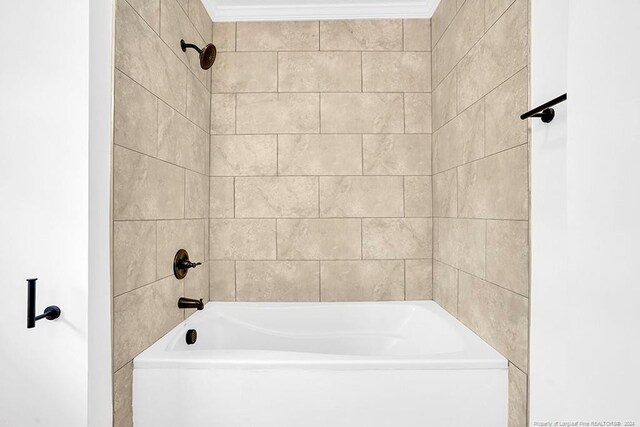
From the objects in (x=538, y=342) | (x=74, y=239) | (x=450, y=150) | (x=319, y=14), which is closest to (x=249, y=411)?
(x=74, y=239)

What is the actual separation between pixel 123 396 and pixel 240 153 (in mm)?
1481

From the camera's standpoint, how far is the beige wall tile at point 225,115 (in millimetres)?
2338

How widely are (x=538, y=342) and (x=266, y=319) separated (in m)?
1.50

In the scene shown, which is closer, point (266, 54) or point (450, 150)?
point (450, 150)

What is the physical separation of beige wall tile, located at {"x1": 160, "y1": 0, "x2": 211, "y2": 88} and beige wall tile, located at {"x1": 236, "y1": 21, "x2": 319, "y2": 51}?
0.36 m

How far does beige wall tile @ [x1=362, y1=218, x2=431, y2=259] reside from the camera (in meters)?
2.33

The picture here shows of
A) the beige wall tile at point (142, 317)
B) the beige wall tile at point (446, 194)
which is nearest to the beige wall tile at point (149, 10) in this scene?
the beige wall tile at point (142, 317)

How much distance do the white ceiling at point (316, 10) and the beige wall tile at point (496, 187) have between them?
120cm

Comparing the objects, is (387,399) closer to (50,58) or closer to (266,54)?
(50,58)

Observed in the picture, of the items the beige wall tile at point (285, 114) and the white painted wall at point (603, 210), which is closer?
the white painted wall at point (603, 210)

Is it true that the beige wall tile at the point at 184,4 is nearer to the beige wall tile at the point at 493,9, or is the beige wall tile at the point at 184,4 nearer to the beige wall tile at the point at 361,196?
the beige wall tile at the point at 361,196

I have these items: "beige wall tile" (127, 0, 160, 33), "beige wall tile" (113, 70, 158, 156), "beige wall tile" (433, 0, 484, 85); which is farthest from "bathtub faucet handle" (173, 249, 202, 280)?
"beige wall tile" (433, 0, 484, 85)

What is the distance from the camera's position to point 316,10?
91.0 inches

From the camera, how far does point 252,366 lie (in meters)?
1.35
